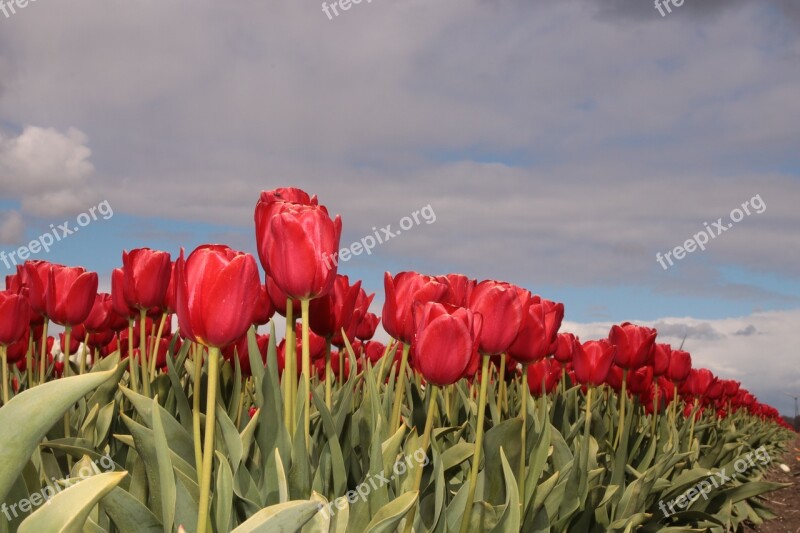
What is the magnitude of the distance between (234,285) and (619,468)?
3.09 meters

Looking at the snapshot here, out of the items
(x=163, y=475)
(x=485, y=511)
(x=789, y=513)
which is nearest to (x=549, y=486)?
(x=485, y=511)

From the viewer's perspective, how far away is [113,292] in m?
2.94

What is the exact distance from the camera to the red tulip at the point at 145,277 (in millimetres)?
2621

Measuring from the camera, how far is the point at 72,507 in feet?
3.88

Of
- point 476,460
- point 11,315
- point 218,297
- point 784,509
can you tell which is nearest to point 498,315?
point 476,460

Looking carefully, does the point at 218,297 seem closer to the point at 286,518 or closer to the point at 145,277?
the point at 286,518

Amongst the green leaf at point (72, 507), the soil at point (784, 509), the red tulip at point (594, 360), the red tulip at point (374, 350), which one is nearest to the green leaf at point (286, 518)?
the green leaf at point (72, 507)

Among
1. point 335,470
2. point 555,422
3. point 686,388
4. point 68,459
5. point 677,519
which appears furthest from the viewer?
point 686,388

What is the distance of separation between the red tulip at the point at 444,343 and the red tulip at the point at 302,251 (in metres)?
0.34

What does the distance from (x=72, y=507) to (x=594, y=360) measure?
337cm

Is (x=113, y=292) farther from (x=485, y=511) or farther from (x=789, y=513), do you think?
(x=789, y=513)

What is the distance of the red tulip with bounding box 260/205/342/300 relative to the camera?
1.83 metres

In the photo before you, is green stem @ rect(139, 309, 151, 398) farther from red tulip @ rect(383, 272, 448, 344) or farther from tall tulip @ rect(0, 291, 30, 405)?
red tulip @ rect(383, 272, 448, 344)

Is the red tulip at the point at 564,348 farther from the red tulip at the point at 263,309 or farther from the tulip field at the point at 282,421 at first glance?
the red tulip at the point at 263,309
